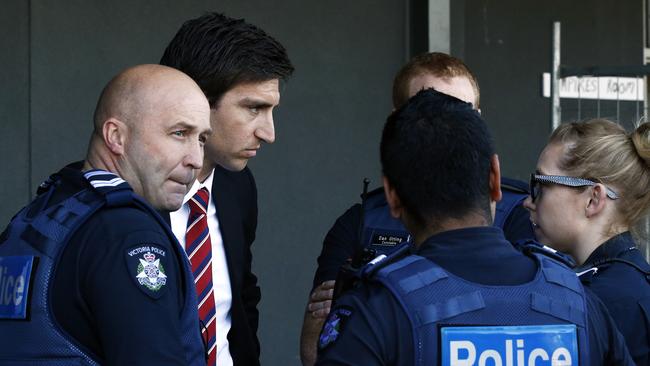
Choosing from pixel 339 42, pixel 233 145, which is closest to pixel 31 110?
pixel 339 42

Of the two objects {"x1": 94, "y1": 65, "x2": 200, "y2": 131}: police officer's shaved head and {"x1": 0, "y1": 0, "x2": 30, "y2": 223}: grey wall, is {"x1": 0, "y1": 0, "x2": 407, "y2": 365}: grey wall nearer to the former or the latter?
{"x1": 0, "y1": 0, "x2": 30, "y2": 223}: grey wall

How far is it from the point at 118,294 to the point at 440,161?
65 cm

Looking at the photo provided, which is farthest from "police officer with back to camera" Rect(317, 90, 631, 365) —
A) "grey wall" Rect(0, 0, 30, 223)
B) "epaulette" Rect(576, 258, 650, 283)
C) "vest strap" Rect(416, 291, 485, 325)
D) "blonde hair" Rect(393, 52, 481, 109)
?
"grey wall" Rect(0, 0, 30, 223)

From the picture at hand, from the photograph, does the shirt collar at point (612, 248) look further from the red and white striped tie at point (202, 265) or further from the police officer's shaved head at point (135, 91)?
the police officer's shaved head at point (135, 91)

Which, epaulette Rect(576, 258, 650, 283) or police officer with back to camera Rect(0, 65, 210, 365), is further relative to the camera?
epaulette Rect(576, 258, 650, 283)

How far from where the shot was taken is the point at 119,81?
2262 mm

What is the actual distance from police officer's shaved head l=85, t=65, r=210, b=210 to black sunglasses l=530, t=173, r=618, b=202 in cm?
101

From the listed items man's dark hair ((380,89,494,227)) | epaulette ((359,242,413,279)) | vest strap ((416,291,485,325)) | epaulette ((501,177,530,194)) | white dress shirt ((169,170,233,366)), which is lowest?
white dress shirt ((169,170,233,366))

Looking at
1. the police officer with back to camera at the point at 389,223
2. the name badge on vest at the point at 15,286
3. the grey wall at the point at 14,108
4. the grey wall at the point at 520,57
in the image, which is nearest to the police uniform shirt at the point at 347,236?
the police officer with back to camera at the point at 389,223

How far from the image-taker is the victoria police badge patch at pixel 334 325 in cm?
184

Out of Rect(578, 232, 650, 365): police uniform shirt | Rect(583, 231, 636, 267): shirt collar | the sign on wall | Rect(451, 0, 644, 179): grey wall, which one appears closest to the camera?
Rect(578, 232, 650, 365): police uniform shirt

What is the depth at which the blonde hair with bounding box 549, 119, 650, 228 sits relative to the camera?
2.72 meters

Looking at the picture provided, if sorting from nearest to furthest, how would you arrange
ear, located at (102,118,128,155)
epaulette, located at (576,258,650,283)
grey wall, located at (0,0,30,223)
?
1. ear, located at (102,118,128,155)
2. epaulette, located at (576,258,650,283)
3. grey wall, located at (0,0,30,223)

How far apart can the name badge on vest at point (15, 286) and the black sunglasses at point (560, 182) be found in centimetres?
143
